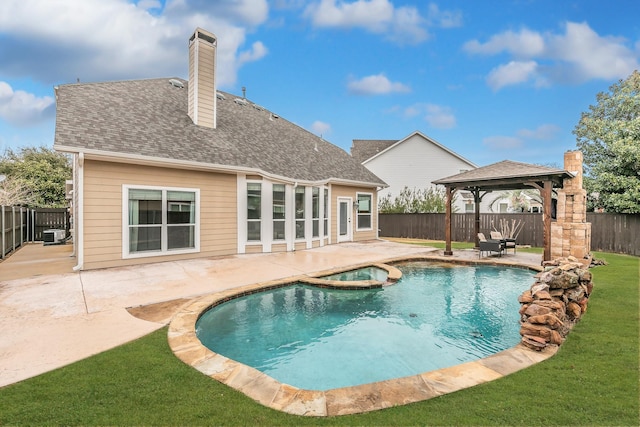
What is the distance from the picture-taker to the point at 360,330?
5.25m

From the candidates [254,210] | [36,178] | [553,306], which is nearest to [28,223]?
[36,178]

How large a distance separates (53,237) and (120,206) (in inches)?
360

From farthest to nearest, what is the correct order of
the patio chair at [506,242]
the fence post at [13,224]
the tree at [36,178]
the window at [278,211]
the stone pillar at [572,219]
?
the tree at [36,178] → the fence post at [13,224] → the window at [278,211] → the patio chair at [506,242] → the stone pillar at [572,219]

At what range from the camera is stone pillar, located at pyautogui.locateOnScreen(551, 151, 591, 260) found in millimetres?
9859

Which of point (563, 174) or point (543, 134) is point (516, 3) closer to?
point (563, 174)

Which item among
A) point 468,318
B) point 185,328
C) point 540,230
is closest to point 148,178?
point 185,328

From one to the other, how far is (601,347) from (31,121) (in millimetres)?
37574

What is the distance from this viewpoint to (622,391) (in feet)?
9.47

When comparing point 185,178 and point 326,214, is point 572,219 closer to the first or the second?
point 326,214

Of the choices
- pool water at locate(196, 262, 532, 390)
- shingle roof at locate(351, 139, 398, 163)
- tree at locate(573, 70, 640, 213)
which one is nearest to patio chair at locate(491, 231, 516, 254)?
pool water at locate(196, 262, 532, 390)

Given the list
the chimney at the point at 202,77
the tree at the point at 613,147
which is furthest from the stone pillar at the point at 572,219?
the chimney at the point at 202,77

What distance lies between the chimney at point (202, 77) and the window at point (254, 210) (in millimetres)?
3311

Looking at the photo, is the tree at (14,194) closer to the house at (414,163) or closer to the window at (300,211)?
the window at (300,211)

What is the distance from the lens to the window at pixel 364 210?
16.6 m
